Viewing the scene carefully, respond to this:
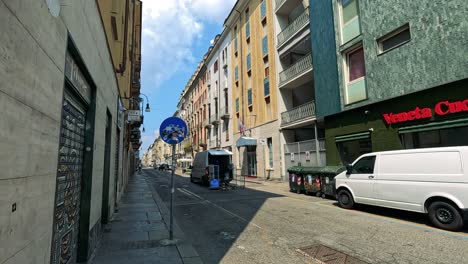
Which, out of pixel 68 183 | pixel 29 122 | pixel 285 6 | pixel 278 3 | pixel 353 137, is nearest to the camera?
pixel 29 122

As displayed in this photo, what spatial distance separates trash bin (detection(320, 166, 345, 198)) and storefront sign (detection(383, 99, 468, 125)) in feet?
12.0

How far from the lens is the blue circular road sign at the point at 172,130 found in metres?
7.29

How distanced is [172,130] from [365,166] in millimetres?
6601

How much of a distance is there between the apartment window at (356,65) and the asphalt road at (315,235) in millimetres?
8262

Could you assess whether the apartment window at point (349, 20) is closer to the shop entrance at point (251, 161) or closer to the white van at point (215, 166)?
the white van at point (215, 166)

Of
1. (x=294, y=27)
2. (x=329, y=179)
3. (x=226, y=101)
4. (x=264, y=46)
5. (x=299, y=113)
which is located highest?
(x=264, y=46)

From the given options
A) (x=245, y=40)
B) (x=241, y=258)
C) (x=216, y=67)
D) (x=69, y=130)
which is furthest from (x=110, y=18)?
(x=216, y=67)

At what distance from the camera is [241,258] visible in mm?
5430

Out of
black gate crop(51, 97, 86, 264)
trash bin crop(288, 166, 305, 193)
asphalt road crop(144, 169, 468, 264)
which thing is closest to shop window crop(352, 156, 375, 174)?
asphalt road crop(144, 169, 468, 264)

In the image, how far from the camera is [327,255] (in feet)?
17.7

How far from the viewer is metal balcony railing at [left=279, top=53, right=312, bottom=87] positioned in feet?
67.5

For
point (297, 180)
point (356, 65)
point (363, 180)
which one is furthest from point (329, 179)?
point (356, 65)

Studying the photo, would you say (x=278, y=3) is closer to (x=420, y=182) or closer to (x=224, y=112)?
(x=224, y=112)

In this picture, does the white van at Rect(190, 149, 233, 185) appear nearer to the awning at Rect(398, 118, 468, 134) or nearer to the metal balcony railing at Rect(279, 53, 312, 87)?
the metal balcony railing at Rect(279, 53, 312, 87)
